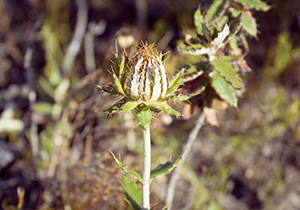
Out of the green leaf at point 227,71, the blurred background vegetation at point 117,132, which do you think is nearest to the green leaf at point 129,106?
the green leaf at point 227,71

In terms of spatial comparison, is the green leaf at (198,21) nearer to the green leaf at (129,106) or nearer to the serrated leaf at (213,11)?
the serrated leaf at (213,11)

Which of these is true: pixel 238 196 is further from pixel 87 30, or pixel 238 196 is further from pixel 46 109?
pixel 87 30

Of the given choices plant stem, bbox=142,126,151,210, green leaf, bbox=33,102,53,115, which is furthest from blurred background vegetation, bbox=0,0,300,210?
plant stem, bbox=142,126,151,210

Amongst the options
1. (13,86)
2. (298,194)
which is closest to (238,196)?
(298,194)

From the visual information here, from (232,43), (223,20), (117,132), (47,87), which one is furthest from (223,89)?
(47,87)

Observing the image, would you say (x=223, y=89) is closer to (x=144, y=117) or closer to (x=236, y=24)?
(x=236, y=24)
